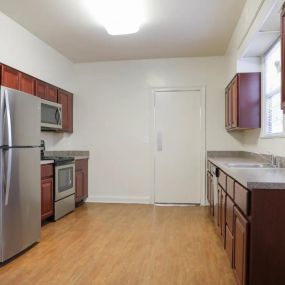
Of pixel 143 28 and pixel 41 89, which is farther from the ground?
pixel 143 28

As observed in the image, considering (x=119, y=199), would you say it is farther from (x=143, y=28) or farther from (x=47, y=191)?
(x=143, y=28)

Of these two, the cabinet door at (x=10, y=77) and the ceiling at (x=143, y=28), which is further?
the cabinet door at (x=10, y=77)

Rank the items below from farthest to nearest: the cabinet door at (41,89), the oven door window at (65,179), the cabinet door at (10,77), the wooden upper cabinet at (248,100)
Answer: the oven door window at (65,179), the cabinet door at (41,89), the wooden upper cabinet at (248,100), the cabinet door at (10,77)

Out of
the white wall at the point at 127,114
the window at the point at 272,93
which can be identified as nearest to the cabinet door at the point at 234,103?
the window at the point at 272,93

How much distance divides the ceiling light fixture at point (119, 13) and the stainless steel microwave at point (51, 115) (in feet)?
4.83

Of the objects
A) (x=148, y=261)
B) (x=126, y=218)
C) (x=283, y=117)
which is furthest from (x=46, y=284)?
(x=283, y=117)

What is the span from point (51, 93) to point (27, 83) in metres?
0.69

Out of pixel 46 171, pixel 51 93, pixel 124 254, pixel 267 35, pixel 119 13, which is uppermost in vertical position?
pixel 119 13

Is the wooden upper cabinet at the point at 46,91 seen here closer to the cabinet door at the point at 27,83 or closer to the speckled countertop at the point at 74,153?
the cabinet door at the point at 27,83

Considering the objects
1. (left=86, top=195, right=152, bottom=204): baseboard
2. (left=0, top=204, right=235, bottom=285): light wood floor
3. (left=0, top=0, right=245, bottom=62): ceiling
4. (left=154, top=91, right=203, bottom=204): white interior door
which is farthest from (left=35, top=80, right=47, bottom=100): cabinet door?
(left=86, top=195, right=152, bottom=204): baseboard

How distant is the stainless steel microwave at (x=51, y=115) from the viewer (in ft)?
13.6

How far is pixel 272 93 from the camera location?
333 cm

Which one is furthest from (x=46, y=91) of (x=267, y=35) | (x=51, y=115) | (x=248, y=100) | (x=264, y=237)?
(x=264, y=237)

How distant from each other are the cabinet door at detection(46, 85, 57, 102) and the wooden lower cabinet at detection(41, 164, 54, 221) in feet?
3.60
